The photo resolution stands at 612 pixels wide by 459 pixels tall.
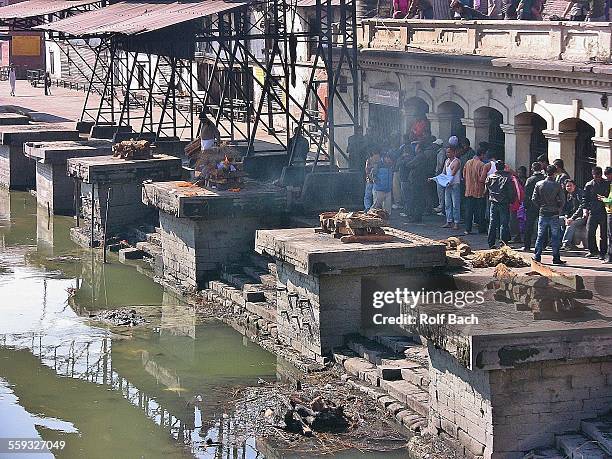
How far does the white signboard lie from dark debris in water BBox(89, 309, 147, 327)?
780 cm

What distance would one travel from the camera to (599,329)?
501 inches

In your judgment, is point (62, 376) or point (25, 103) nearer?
point (62, 376)

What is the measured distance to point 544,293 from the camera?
13359mm

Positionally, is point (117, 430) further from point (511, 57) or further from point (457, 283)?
point (511, 57)

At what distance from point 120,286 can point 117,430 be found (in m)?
7.74

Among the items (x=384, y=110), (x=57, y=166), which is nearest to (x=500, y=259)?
(x=384, y=110)

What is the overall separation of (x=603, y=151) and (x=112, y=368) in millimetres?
7393

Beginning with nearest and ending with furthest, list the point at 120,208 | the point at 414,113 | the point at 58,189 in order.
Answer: the point at 414,113 < the point at 120,208 < the point at 58,189

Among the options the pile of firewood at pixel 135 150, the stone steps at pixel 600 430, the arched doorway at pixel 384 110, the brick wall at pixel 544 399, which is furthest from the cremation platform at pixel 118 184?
the stone steps at pixel 600 430

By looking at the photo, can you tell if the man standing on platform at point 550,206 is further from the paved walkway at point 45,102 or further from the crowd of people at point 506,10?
the paved walkway at point 45,102

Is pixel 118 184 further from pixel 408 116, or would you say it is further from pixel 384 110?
pixel 408 116

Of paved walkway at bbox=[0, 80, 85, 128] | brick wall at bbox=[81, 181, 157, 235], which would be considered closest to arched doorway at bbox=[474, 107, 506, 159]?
brick wall at bbox=[81, 181, 157, 235]

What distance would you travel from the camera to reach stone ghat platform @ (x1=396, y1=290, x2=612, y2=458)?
12.6m

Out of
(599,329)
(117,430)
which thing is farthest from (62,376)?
(599,329)
